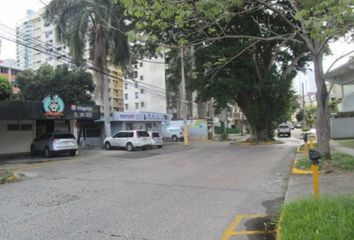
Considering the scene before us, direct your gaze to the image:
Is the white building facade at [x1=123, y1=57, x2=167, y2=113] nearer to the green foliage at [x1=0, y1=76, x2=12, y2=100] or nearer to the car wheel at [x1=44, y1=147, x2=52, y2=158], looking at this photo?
the green foliage at [x1=0, y1=76, x2=12, y2=100]

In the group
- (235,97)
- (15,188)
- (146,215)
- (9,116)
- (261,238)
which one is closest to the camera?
(261,238)

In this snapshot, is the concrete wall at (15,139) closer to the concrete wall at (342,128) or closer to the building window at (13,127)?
the building window at (13,127)

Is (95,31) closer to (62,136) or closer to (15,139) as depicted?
(62,136)

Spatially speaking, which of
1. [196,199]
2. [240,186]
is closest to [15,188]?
[196,199]

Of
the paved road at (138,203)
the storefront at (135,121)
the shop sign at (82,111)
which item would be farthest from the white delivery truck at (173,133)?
the paved road at (138,203)

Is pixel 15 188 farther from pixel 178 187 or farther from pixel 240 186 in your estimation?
pixel 240 186

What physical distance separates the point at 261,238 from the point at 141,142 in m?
26.3

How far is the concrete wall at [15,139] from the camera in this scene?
28828mm

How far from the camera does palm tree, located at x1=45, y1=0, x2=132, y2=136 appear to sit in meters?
30.8

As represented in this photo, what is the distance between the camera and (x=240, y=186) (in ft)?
38.0

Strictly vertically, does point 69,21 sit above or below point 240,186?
above

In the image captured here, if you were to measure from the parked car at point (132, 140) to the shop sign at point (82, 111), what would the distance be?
145 inches

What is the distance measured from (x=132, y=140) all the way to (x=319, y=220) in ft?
88.0

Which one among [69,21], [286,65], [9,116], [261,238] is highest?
[69,21]
